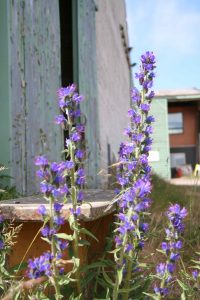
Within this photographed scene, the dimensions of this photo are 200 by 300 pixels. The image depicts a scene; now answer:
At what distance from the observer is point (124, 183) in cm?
205

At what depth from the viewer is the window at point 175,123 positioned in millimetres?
27234

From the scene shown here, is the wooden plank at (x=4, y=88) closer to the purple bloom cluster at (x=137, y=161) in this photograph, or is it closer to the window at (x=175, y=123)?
the purple bloom cluster at (x=137, y=161)

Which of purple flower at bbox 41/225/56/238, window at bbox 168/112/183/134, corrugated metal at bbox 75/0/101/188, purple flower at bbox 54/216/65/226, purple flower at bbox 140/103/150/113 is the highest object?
window at bbox 168/112/183/134

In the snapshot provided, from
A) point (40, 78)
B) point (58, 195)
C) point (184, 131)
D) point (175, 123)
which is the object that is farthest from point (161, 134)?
point (58, 195)

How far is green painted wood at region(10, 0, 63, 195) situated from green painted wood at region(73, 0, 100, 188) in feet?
2.86

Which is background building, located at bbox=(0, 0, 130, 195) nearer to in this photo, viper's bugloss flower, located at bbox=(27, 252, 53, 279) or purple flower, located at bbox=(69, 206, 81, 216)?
purple flower, located at bbox=(69, 206, 81, 216)

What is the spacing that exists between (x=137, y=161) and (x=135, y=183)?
0.16 m

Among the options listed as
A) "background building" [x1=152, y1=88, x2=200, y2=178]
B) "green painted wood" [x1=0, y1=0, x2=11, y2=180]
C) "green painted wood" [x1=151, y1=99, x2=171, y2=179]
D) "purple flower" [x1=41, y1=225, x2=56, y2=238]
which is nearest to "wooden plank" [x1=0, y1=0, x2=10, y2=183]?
"green painted wood" [x1=0, y1=0, x2=11, y2=180]

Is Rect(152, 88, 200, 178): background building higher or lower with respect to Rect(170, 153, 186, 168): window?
higher

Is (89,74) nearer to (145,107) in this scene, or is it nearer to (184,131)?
(145,107)

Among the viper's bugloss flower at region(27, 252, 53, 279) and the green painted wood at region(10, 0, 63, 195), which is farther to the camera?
the green painted wood at region(10, 0, 63, 195)

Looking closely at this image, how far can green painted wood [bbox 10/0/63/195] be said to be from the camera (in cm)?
365

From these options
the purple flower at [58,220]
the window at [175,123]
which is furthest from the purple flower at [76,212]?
the window at [175,123]

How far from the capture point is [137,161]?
197 cm
